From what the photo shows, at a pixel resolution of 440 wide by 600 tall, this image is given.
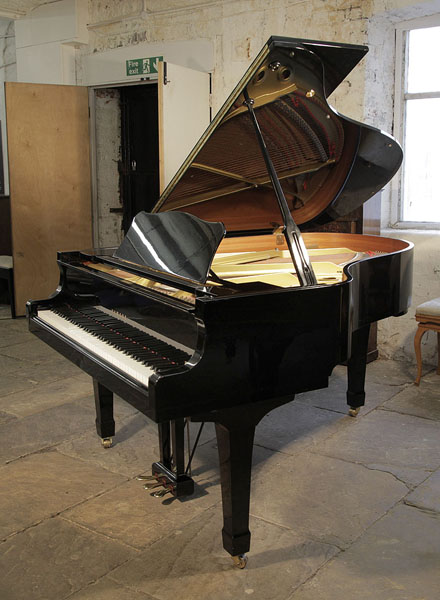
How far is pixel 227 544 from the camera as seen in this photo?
85.4 inches

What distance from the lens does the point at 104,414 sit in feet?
10.3

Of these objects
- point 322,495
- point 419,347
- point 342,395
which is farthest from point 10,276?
point 322,495

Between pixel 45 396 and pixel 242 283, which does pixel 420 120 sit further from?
pixel 45 396

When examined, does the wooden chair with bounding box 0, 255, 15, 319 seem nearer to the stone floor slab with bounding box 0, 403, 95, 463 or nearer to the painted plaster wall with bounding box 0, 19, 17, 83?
the painted plaster wall with bounding box 0, 19, 17, 83

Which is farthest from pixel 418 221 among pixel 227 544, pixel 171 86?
pixel 227 544

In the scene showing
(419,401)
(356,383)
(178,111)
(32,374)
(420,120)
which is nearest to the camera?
(356,383)

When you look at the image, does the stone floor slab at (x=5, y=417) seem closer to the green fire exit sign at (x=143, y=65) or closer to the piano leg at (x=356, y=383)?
the piano leg at (x=356, y=383)

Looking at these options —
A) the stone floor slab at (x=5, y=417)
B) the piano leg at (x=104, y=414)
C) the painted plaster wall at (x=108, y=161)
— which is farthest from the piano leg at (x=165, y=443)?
the painted plaster wall at (x=108, y=161)

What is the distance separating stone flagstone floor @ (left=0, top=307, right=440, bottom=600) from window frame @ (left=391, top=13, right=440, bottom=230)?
1486 mm

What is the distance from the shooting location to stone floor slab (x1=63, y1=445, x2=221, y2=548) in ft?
7.93

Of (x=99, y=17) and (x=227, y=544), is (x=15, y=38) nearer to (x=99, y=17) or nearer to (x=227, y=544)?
(x=99, y=17)

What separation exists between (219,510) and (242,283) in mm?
888

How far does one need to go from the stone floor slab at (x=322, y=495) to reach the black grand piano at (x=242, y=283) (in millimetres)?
347

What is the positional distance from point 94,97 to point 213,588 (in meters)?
5.20
